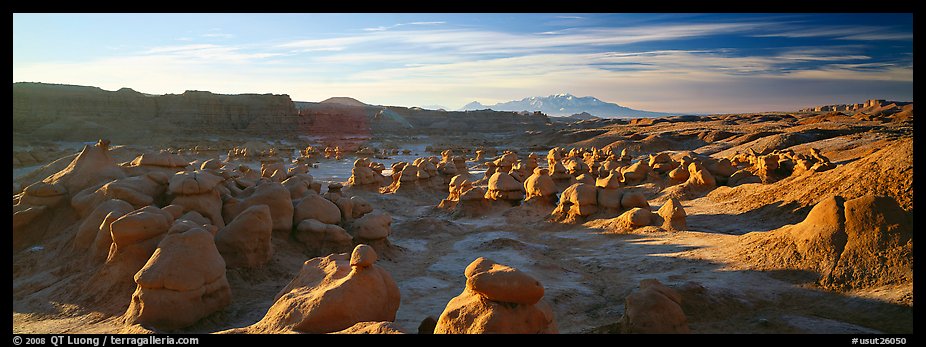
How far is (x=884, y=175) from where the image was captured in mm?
8695

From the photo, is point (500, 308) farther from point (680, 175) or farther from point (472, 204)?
point (680, 175)

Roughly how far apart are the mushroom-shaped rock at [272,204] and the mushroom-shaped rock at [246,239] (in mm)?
1028

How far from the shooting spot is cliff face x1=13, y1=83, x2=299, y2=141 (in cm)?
4109

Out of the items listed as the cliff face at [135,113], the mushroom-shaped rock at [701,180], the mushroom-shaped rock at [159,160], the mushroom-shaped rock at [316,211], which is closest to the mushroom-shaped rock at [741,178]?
the mushroom-shaped rock at [701,180]

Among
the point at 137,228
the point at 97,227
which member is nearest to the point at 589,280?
the point at 137,228

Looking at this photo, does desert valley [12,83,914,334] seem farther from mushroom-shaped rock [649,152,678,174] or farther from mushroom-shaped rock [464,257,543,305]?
mushroom-shaped rock [649,152,678,174]

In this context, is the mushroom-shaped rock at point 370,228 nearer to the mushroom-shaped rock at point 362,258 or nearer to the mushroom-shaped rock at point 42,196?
the mushroom-shaped rock at point 362,258

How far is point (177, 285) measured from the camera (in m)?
5.57

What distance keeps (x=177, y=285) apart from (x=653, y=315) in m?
4.86

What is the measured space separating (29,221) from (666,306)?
9.02 m

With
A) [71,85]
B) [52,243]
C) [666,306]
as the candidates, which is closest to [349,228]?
[52,243]

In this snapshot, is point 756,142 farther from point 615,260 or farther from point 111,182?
point 111,182

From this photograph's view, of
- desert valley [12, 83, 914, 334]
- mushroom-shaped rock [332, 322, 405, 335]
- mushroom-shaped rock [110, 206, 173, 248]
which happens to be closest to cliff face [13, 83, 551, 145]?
desert valley [12, 83, 914, 334]

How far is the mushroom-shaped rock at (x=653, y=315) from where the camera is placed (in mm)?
4711
